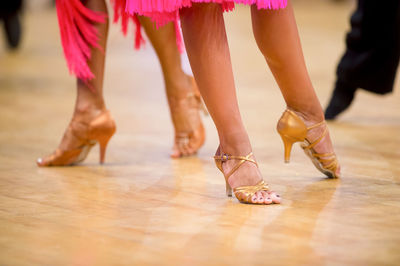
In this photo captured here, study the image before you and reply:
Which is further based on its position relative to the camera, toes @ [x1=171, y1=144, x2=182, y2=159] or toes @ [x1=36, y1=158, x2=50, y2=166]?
toes @ [x1=171, y1=144, x2=182, y2=159]

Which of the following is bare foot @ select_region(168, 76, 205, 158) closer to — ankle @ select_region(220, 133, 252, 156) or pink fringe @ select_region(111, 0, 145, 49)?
pink fringe @ select_region(111, 0, 145, 49)

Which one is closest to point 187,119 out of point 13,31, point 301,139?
point 301,139

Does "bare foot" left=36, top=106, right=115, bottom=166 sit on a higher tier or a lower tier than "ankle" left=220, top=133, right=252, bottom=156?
lower

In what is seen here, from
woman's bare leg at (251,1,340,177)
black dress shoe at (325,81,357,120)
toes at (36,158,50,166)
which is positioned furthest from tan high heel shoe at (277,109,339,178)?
black dress shoe at (325,81,357,120)

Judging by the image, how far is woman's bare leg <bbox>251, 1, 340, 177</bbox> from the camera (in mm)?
1430

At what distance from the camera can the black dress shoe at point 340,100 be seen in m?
2.34

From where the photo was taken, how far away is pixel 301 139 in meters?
1.54

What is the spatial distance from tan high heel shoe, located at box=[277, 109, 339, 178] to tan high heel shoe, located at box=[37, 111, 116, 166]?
18.7 inches

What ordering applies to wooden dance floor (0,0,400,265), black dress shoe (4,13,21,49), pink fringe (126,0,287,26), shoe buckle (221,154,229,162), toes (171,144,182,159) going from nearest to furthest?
wooden dance floor (0,0,400,265) < pink fringe (126,0,287,26) < shoe buckle (221,154,229,162) < toes (171,144,182,159) < black dress shoe (4,13,21,49)

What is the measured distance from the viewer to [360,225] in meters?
1.24

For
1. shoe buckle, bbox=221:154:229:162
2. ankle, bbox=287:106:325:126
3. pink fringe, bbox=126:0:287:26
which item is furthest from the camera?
ankle, bbox=287:106:325:126

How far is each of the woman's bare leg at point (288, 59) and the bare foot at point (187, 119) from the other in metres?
0.46

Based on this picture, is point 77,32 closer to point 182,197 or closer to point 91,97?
point 91,97

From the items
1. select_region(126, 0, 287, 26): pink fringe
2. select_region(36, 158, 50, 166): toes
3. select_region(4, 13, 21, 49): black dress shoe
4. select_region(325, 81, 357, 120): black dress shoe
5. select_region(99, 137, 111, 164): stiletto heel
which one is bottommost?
select_region(4, 13, 21, 49): black dress shoe
